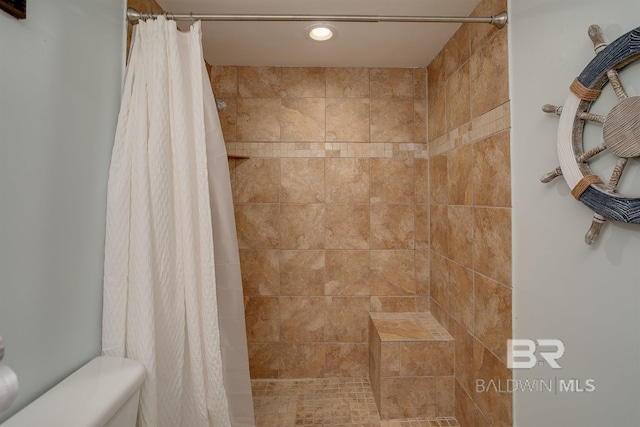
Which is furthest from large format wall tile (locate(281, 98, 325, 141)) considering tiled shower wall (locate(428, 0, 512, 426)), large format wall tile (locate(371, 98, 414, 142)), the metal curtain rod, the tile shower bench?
the tile shower bench

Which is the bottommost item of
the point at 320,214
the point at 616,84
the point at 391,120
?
the point at 320,214

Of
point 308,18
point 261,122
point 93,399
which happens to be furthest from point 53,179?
point 261,122

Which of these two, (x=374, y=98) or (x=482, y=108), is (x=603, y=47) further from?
(x=374, y=98)

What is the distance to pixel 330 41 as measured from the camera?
1769mm

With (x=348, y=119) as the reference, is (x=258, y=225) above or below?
below

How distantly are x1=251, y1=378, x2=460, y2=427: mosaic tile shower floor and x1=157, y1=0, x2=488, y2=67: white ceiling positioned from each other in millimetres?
2133

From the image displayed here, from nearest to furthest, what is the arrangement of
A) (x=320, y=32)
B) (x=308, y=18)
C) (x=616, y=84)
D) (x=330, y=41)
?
(x=616, y=84) < (x=308, y=18) < (x=320, y=32) < (x=330, y=41)

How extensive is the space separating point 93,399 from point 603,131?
58.9 inches

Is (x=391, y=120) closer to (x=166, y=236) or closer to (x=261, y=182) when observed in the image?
(x=261, y=182)

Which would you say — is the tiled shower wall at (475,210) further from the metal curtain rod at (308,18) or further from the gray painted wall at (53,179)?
the gray painted wall at (53,179)

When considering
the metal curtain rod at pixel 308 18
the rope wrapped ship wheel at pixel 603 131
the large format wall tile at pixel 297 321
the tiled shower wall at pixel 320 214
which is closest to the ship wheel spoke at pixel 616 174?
the rope wrapped ship wheel at pixel 603 131

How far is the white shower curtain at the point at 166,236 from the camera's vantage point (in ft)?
3.45

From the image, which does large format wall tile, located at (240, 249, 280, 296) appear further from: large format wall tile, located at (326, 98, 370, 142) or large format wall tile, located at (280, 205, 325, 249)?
large format wall tile, located at (326, 98, 370, 142)

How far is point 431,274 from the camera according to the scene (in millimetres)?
2070
